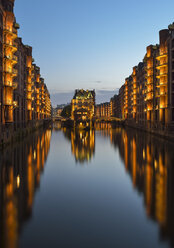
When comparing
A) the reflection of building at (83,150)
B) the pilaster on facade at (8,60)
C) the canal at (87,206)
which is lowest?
the reflection of building at (83,150)

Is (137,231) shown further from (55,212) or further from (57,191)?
(57,191)

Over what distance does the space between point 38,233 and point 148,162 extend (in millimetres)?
18897

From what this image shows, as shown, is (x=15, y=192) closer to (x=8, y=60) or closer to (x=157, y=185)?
(x=157, y=185)

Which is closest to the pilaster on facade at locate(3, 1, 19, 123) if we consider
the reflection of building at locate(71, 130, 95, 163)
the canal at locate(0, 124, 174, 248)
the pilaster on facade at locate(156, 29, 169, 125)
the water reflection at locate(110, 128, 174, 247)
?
the reflection of building at locate(71, 130, 95, 163)

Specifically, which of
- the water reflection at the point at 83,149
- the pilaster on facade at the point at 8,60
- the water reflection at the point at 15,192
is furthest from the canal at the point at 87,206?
the pilaster on facade at the point at 8,60

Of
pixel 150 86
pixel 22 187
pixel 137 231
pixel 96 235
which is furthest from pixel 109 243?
pixel 150 86

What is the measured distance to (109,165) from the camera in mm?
26797

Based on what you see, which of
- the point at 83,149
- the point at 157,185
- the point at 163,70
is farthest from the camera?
the point at 163,70

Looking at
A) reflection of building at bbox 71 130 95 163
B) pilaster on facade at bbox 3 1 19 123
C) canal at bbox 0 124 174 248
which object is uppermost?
pilaster on facade at bbox 3 1 19 123

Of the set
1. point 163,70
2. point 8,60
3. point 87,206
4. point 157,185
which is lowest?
point 87,206

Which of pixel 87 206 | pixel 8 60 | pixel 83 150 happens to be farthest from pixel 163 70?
pixel 87 206

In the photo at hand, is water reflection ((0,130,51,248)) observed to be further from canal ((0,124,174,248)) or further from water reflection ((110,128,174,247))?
water reflection ((110,128,174,247))

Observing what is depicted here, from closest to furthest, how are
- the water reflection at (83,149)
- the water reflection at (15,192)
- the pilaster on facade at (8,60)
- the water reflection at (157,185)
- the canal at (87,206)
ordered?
the canal at (87,206)
the water reflection at (15,192)
the water reflection at (157,185)
the water reflection at (83,149)
the pilaster on facade at (8,60)

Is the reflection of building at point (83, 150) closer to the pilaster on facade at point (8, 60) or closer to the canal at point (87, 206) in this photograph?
the canal at point (87, 206)
